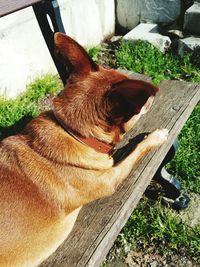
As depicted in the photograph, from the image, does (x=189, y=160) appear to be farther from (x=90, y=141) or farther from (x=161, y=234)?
(x=90, y=141)

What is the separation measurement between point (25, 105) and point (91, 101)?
2.36m

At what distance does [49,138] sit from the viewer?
221cm

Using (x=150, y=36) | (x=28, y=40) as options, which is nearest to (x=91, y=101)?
(x=28, y=40)

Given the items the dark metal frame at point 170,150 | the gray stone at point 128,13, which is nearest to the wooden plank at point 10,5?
the dark metal frame at point 170,150

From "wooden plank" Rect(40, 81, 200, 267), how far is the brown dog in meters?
0.08

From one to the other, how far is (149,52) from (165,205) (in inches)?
95.8

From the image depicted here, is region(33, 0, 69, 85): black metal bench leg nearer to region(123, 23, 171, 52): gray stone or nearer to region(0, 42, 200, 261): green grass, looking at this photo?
region(0, 42, 200, 261): green grass

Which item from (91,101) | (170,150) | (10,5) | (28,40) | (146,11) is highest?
(10,5)

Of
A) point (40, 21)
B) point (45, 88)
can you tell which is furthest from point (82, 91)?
point (45, 88)

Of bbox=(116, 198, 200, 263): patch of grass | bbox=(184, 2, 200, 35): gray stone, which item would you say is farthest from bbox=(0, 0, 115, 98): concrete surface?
bbox=(116, 198, 200, 263): patch of grass

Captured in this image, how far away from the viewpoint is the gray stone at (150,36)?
518 centimetres

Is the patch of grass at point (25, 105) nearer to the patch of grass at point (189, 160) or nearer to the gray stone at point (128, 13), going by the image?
the patch of grass at point (189, 160)

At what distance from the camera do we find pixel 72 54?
2.19 metres

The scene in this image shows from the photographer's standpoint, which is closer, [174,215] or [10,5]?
[10,5]
